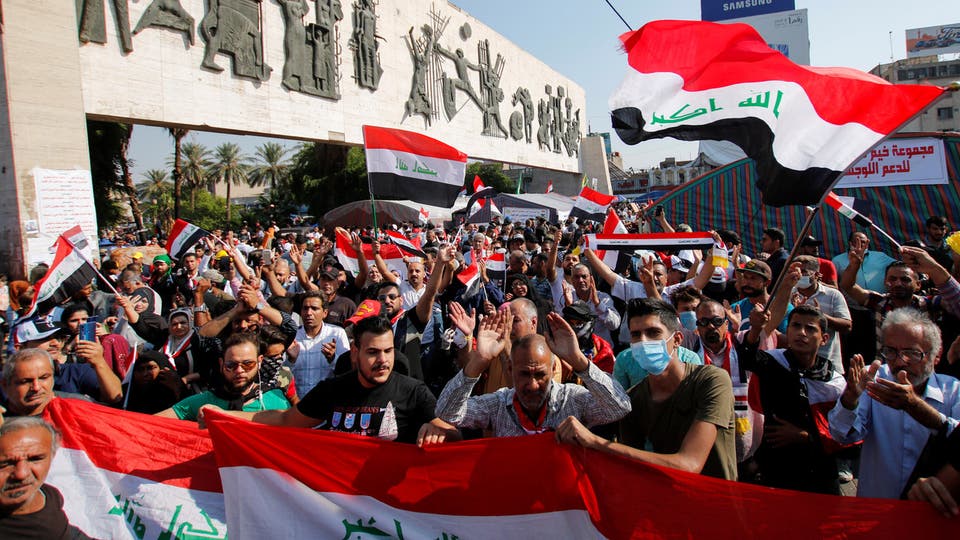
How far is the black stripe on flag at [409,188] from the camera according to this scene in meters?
6.75

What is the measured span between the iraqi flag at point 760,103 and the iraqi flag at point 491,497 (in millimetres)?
2192

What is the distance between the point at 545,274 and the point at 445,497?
4457 millimetres

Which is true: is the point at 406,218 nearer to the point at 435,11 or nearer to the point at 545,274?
the point at 435,11

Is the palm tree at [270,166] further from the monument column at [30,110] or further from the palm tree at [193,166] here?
the monument column at [30,110]

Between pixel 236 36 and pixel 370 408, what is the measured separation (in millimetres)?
14748

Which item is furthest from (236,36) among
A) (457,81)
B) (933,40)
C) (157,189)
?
(933,40)

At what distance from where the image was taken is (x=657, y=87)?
4660 millimetres

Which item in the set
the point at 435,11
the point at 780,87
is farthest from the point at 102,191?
the point at 780,87

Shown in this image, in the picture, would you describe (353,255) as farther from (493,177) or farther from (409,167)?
(493,177)

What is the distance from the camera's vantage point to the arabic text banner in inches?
432

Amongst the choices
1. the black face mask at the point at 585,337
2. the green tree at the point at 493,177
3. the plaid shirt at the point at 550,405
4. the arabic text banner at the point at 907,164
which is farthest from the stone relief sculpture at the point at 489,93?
the green tree at the point at 493,177

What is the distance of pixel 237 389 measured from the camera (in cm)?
339

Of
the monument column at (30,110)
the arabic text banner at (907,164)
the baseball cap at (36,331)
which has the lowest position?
the baseball cap at (36,331)

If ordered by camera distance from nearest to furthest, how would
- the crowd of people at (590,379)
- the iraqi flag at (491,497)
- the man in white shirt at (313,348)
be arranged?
1. the iraqi flag at (491,497)
2. the crowd of people at (590,379)
3. the man in white shirt at (313,348)
